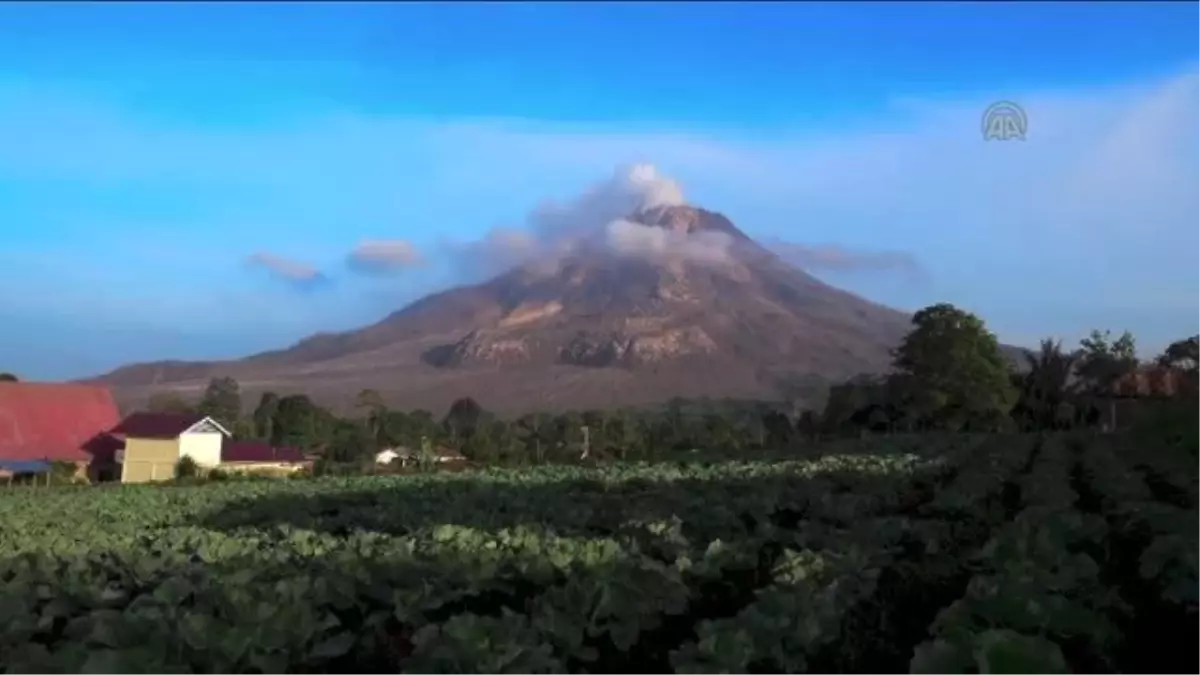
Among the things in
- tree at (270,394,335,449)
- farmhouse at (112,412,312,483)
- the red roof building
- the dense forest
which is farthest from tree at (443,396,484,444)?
the red roof building

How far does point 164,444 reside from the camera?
151ft

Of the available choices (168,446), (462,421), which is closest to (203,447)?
(168,446)

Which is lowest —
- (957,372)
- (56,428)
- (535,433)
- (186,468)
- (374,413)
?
(186,468)

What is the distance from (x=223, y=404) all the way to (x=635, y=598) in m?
72.4

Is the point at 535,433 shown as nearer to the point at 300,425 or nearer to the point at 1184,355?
the point at 300,425

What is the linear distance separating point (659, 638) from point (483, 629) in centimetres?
214

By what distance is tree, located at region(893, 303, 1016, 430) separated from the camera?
55250 millimetres

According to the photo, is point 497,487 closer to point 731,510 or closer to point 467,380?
point 731,510

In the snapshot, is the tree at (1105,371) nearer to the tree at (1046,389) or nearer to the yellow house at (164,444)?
the tree at (1046,389)

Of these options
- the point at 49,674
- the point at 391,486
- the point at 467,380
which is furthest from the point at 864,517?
the point at 467,380

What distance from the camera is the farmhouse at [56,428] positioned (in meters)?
47.7

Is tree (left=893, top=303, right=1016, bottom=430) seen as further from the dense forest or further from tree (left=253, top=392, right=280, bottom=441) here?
tree (left=253, top=392, right=280, bottom=441)

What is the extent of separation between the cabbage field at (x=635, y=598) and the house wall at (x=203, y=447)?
32.7 metres

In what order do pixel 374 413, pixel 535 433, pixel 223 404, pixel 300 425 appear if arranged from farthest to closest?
pixel 223 404, pixel 374 413, pixel 300 425, pixel 535 433
